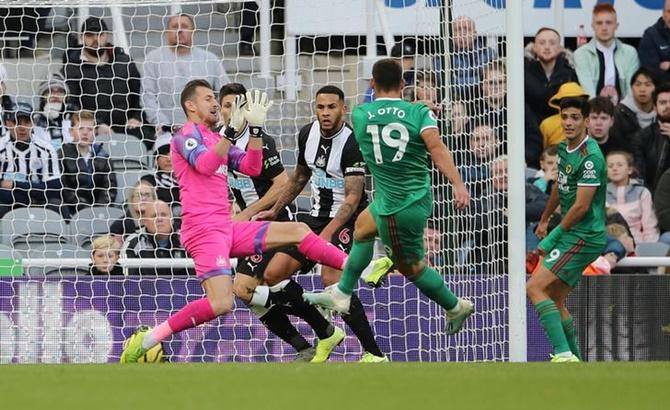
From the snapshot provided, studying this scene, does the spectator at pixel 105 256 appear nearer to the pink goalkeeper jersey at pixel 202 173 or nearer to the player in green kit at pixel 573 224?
the pink goalkeeper jersey at pixel 202 173

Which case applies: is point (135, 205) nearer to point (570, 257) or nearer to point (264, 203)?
point (264, 203)

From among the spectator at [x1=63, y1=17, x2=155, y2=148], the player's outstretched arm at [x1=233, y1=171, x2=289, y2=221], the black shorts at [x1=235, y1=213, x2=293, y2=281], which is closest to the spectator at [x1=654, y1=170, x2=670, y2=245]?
the player's outstretched arm at [x1=233, y1=171, x2=289, y2=221]

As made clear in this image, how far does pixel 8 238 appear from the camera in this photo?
12.2 metres

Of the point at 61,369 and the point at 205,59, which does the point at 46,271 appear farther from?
the point at 61,369

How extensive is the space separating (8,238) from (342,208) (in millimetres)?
3485

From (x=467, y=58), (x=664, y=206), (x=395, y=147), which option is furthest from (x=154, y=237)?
(x=664, y=206)

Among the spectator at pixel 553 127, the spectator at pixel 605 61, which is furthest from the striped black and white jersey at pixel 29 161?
the spectator at pixel 605 61

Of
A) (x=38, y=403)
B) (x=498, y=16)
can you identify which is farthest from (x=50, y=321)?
(x=38, y=403)

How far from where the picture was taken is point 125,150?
1241 cm

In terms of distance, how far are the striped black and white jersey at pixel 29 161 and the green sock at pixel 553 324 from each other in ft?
14.7

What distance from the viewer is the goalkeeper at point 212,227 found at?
9.43m

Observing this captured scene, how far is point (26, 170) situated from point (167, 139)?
123cm

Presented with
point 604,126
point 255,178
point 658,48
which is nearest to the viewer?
point 255,178

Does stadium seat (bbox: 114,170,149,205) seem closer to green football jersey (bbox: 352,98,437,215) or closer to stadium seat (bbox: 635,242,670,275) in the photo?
green football jersey (bbox: 352,98,437,215)
